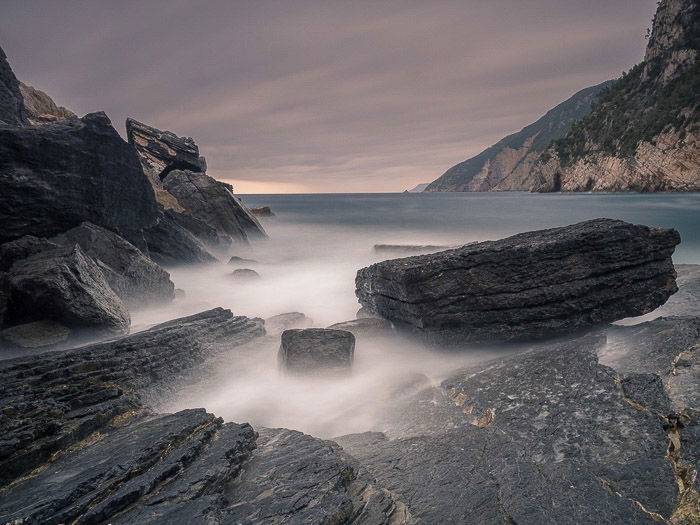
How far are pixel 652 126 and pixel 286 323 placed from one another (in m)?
93.0

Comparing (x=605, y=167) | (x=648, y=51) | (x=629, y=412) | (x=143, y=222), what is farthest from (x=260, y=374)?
(x=648, y=51)

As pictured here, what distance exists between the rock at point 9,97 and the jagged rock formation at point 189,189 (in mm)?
6433

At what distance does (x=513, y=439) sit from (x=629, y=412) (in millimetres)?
1279

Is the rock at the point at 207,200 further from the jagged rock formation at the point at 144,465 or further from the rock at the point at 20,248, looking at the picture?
the jagged rock formation at the point at 144,465

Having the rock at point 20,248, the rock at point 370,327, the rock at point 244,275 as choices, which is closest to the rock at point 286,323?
the rock at point 370,327

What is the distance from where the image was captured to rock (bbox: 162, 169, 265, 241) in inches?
986

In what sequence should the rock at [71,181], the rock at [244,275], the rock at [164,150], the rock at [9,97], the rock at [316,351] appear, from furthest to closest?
1. the rock at [164,150]
2. the rock at [244,275]
3. the rock at [9,97]
4. the rock at [71,181]
5. the rock at [316,351]

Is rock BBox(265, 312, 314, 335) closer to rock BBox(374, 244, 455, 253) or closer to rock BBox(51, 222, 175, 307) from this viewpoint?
rock BBox(51, 222, 175, 307)

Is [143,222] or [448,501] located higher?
[143,222]

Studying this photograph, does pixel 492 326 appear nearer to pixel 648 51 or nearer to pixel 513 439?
pixel 513 439

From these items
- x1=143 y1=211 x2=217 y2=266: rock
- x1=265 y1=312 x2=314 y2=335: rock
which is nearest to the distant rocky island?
x1=265 y1=312 x2=314 y2=335: rock

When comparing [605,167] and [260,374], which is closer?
[260,374]

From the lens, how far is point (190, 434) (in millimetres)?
4137

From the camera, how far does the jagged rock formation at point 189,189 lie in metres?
22.0
